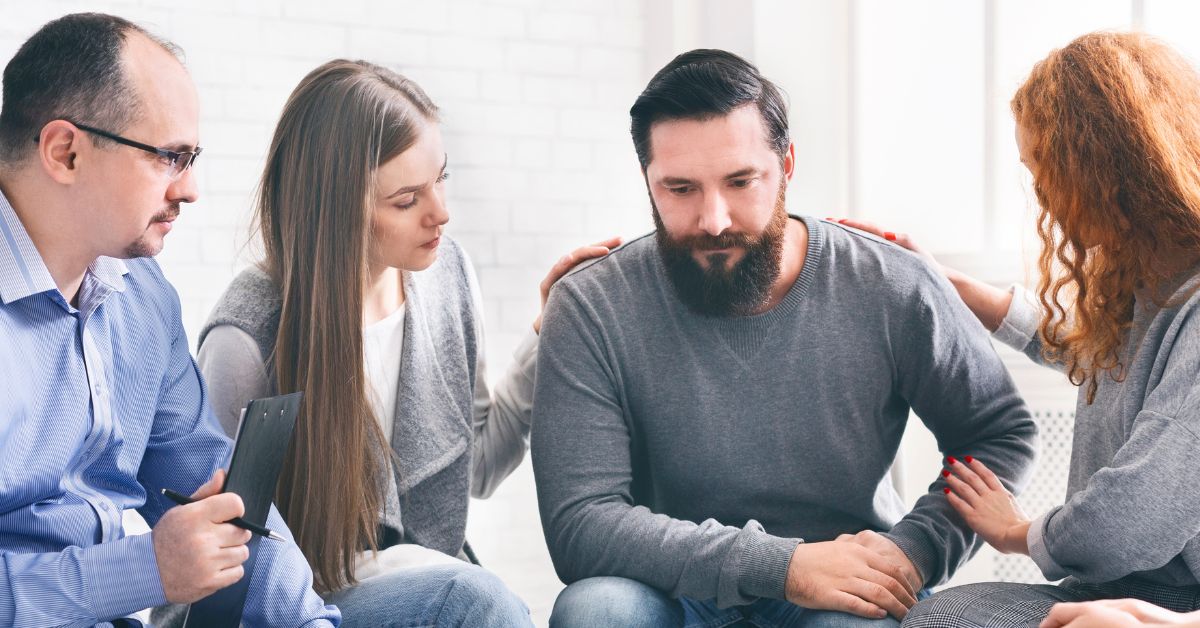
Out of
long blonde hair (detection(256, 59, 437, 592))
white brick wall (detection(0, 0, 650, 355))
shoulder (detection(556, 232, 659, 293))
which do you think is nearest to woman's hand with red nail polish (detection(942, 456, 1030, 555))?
shoulder (detection(556, 232, 659, 293))

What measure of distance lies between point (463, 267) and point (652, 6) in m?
1.46

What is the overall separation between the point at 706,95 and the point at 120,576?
1.15 meters

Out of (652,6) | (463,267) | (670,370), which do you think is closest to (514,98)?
(652,6)

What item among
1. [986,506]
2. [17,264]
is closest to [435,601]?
[17,264]

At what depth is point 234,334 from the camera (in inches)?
75.6

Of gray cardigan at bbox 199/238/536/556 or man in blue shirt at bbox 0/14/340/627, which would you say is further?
gray cardigan at bbox 199/238/536/556

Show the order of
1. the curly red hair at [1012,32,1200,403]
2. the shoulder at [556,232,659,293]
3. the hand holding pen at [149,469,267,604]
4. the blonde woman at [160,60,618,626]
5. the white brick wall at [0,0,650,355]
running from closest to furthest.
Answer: the hand holding pen at [149,469,267,604]
the curly red hair at [1012,32,1200,403]
the blonde woman at [160,60,618,626]
the shoulder at [556,232,659,293]
the white brick wall at [0,0,650,355]

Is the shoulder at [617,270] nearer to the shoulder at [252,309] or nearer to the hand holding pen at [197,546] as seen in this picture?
the shoulder at [252,309]

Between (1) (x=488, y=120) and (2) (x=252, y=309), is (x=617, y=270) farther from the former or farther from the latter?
(1) (x=488, y=120)

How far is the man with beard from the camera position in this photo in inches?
77.1

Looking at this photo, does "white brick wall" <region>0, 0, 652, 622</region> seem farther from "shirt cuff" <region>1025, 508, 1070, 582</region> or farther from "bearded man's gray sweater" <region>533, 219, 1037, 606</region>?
"shirt cuff" <region>1025, 508, 1070, 582</region>

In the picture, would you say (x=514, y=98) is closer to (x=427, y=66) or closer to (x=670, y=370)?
(x=427, y=66)

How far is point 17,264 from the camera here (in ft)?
4.75

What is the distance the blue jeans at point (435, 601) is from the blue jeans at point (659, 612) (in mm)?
80
